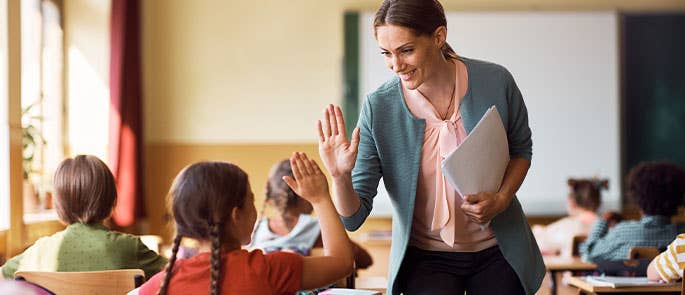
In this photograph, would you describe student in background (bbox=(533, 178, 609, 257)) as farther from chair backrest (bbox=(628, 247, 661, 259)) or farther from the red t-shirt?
the red t-shirt

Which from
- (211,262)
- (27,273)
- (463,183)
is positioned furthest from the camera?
(27,273)

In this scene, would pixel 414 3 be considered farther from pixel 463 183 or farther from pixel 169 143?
pixel 169 143

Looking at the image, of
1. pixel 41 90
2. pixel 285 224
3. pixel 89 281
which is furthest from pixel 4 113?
pixel 89 281

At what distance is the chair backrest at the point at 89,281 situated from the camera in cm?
245

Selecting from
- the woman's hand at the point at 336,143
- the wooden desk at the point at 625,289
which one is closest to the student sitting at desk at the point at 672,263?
the wooden desk at the point at 625,289

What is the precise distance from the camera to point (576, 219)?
5.70 m

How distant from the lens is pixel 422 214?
85.5 inches

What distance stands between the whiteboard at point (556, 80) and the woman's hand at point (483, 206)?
204 inches

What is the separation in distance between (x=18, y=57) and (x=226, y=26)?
2.77 metres

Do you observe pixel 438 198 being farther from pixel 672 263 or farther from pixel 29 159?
pixel 29 159

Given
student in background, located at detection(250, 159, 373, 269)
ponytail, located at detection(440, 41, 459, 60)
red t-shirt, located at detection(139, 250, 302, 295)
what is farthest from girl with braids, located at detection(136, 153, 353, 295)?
student in background, located at detection(250, 159, 373, 269)

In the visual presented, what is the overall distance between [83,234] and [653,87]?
5803 mm

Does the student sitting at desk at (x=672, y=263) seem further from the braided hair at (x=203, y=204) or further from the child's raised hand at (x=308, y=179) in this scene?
the braided hair at (x=203, y=204)

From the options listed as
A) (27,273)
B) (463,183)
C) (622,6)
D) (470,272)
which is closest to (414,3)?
(463,183)
